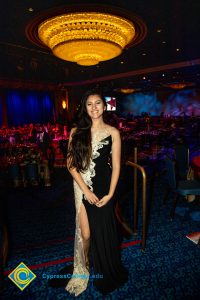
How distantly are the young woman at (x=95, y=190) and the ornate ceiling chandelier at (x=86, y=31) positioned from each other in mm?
3076

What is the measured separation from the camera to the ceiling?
14.5 ft

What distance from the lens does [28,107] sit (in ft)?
51.8

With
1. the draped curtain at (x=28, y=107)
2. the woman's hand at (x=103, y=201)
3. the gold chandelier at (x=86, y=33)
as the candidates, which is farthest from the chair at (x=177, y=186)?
the draped curtain at (x=28, y=107)

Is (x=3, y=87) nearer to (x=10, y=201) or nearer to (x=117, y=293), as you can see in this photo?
(x=10, y=201)

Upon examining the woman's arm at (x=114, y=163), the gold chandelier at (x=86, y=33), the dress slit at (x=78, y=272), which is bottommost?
the dress slit at (x=78, y=272)

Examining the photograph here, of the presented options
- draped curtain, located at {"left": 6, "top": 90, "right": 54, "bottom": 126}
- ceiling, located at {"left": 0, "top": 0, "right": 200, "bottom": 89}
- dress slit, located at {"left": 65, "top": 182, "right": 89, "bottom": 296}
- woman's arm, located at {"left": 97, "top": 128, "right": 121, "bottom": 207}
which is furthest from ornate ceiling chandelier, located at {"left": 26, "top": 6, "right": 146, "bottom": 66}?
Result: draped curtain, located at {"left": 6, "top": 90, "right": 54, "bottom": 126}

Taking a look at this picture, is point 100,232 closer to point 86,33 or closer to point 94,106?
point 94,106

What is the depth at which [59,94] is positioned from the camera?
17.3 meters

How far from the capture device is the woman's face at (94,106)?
78.5 inches

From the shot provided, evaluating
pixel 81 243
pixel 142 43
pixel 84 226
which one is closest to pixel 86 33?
pixel 142 43

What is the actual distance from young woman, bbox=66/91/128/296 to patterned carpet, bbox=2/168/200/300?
17cm

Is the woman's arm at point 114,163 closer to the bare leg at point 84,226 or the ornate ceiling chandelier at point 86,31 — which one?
the bare leg at point 84,226

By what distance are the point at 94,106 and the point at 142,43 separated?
236 inches

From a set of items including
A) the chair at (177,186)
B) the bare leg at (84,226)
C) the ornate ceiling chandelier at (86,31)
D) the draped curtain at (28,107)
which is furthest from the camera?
the draped curtain at (28,107)
